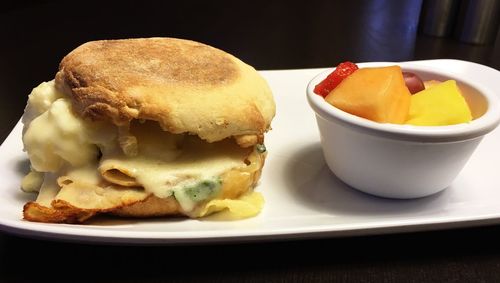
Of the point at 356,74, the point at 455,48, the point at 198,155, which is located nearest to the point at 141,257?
the point at 198,155

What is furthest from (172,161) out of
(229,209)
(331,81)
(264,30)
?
(264,30)

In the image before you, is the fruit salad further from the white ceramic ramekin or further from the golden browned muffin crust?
the golden browned muffin crust

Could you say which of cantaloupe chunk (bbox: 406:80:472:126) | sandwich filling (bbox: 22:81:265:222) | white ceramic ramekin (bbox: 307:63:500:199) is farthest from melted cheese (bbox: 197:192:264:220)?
cantaloupe chunk (bbox: 406:80:472:126)

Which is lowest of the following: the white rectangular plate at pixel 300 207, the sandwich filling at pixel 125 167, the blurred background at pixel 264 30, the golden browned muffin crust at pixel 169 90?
the blurred background at pixel 264 30

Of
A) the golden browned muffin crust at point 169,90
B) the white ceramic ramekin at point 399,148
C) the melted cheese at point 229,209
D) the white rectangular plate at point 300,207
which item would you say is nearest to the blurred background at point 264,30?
the white rectangular plate at point 300,207

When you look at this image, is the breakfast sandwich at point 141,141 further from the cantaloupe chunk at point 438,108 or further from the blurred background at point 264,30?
the blurred background at point 264,30

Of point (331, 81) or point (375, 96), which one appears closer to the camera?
point (375, 96)

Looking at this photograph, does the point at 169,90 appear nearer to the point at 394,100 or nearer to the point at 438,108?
the point at 394,100
